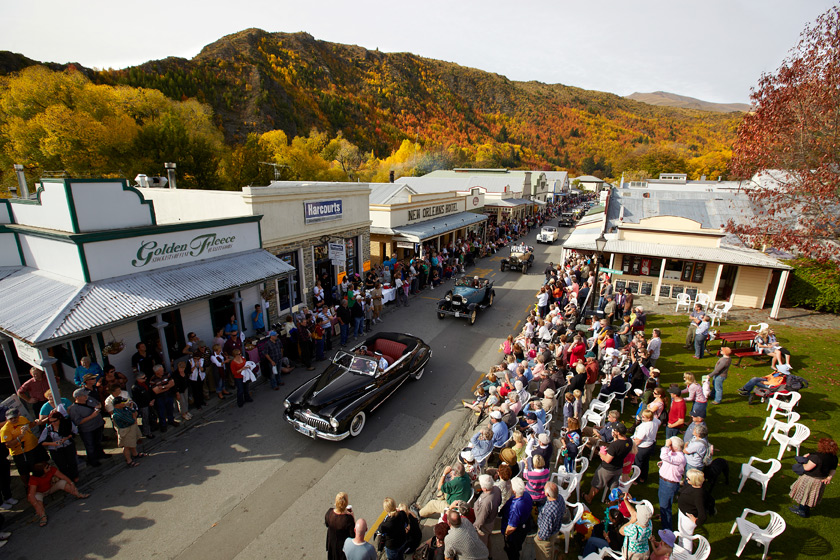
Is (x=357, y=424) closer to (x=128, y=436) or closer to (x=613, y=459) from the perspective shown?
(x=128, y=436)

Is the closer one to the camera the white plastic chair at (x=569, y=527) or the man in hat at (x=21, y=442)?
the white plastic chair at (x=569, y=527)

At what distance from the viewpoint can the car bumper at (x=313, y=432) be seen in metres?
7.90

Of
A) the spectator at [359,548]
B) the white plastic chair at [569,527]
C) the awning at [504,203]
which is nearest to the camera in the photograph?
the spectator at [359,548]

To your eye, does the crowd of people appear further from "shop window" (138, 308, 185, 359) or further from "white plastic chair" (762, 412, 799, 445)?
"shop window" (138, 308, 185, 359)

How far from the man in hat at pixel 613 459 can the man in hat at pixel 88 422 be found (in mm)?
8938

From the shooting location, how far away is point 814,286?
54.2 feet

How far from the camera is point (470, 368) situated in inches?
469

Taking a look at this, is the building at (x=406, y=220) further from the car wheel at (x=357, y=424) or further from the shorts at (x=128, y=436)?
the shorts at (x=128, y=436)

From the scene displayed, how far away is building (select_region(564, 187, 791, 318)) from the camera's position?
1680cm

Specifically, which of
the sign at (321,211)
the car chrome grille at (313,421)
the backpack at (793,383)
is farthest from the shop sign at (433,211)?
the backpack at (793,383)

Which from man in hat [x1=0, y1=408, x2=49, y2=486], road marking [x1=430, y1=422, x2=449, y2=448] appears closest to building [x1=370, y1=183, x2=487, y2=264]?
road marking [x1=430, y1=422, x2=449, y2=448]

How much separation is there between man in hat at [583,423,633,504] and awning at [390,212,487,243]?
15755mm

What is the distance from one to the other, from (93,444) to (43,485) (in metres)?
1.00

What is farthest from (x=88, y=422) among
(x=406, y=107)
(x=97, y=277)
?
(x=406, y=107)
